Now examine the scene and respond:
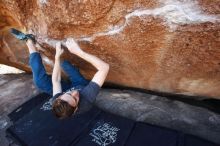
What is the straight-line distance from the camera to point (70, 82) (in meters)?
3.39

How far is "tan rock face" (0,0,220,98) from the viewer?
2.24 meters

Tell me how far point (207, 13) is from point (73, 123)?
67.9 inches

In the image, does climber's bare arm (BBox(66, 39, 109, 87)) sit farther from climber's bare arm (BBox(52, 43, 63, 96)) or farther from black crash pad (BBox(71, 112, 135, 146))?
black crash pad (BBox(71, 112, 135, 146))

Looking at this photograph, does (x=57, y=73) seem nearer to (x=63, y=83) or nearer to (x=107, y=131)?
(x=63, y=83)

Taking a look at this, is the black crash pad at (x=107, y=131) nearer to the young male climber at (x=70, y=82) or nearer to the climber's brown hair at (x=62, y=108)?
the young male climber at (x=70, y=82)

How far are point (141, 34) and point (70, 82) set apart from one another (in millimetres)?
1219

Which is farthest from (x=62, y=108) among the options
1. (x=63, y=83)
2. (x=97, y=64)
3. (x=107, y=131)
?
(x=63, y=83)

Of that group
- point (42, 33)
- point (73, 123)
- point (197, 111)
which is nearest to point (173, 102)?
point (197, 111)

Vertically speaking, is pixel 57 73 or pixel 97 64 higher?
pixel 97 64

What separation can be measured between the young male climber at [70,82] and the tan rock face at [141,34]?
108 mm

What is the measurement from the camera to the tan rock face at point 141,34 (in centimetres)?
224

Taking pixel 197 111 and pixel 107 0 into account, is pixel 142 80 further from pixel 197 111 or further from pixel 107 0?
pixel 107 0

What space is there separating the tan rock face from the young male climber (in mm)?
108

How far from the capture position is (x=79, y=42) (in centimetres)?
287
